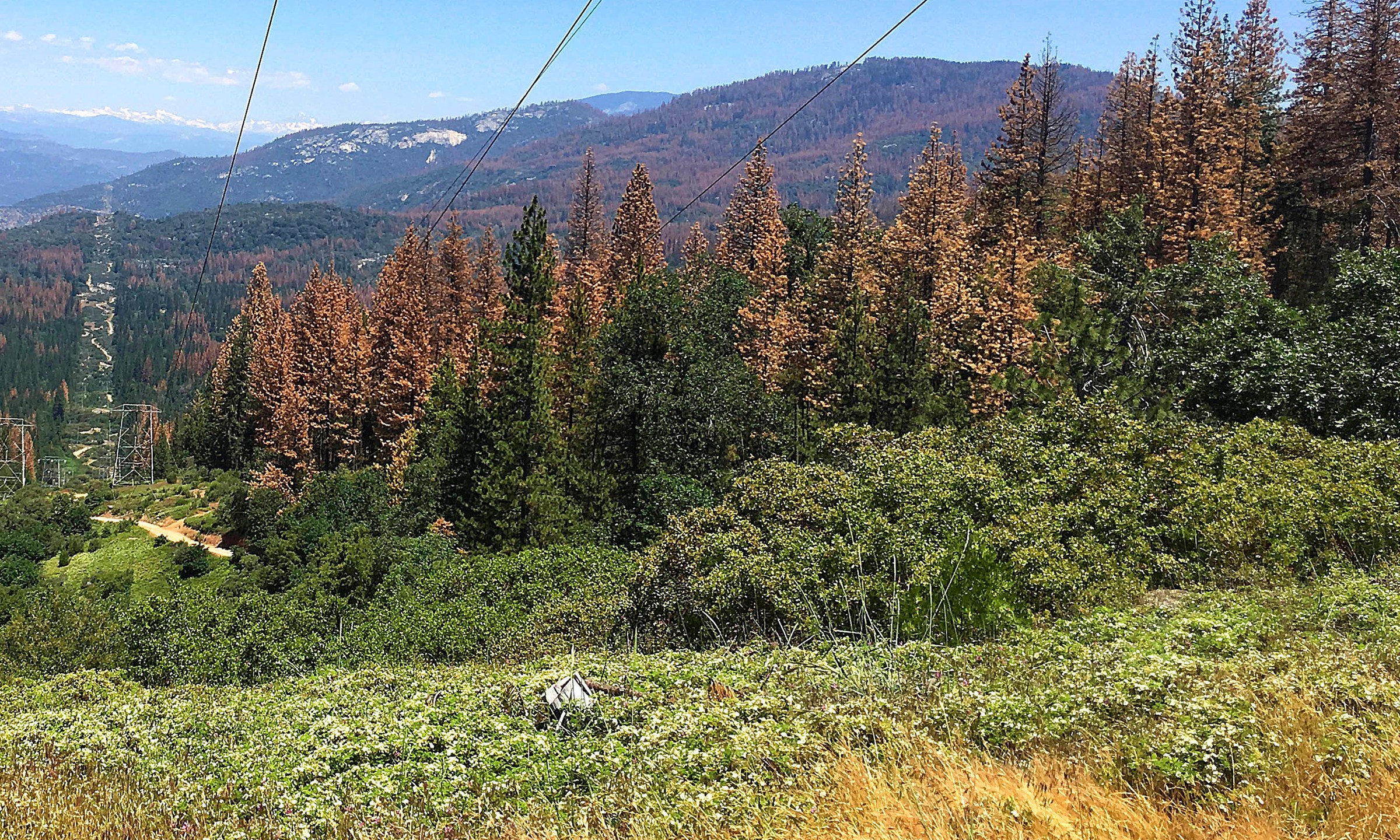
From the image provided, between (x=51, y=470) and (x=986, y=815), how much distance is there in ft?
529

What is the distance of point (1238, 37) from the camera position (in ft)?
126

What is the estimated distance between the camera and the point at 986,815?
3969 millimetres

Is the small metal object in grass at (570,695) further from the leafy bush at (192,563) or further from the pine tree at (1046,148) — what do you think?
the leafy bush at (192,563)

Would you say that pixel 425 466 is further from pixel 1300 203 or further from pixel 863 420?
pixel 1300 203

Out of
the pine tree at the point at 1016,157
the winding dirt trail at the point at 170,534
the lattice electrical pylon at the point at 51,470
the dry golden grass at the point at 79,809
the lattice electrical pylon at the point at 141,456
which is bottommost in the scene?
the lattice electrical pylon at the point at 51,470

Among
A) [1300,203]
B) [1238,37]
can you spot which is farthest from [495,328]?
[1238,37]

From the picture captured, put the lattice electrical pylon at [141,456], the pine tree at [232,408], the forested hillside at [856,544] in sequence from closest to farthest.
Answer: the forested hillside at [856,544] < the pine tree at [232,408] < the lattice electrical pylon at [141,456]

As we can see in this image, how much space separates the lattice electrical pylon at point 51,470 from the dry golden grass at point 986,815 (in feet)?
452

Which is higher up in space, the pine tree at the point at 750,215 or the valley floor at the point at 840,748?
the pine tree at the point at 750,215

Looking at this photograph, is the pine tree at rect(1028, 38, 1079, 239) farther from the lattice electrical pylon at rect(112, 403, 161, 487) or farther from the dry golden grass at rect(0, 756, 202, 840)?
the lattice electrical pylon at rect(112, 403, 161, 487)

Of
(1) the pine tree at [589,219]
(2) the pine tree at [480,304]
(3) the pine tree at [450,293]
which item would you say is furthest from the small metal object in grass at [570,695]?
(1) the pine tree at [589,219]

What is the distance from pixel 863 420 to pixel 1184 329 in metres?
7.58

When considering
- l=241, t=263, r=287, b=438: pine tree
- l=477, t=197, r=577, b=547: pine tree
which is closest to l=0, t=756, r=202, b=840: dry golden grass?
l=477, t=197, r=577, b=547: pine tree

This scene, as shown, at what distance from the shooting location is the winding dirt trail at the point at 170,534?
4459 centimetres
